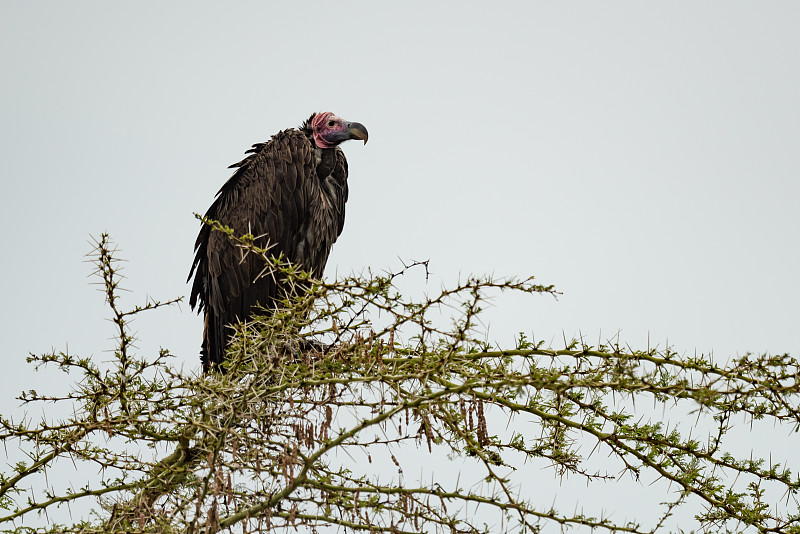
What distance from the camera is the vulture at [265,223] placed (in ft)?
22.0

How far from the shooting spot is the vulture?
6.70m

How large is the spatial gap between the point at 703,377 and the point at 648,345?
25cm

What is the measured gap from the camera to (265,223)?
22.4 ft

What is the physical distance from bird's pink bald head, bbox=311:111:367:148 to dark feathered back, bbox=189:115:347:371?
204mm

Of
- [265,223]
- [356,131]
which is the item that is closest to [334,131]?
[356,131]

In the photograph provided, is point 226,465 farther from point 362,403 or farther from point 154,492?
point 154,492

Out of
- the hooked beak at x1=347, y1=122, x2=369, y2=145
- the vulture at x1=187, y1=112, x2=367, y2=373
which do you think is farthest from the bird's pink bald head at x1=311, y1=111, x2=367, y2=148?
the vulture at x1=187, y1=112, x2=367, y2=373

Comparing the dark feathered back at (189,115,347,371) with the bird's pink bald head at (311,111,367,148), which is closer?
the dark feathered back at (189,115,347,371)

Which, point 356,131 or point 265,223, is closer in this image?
point 265,223

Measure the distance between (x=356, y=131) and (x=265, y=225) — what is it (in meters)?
Result: 1.25

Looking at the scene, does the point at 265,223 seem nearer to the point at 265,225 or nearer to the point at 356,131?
the point at 265,225

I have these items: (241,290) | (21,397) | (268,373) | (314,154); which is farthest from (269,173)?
(268,373)

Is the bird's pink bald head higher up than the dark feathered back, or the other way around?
the bird's pink bald head

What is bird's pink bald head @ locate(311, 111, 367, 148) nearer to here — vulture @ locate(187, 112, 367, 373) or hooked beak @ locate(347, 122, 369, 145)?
hooked beak @ locate(347, 122, 369, 145)
